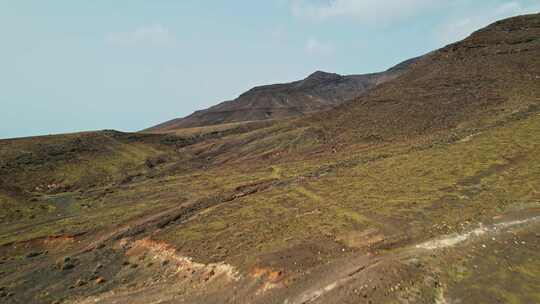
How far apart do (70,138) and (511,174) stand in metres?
95.2

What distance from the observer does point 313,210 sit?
36.9 meters

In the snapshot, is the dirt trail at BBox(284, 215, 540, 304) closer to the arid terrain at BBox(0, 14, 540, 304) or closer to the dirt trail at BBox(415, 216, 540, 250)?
the dirt trail at BBox(415, 216, 540, 250)

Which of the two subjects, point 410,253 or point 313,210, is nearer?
point 410,253

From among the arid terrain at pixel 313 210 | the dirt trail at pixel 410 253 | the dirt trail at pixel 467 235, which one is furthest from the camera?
the dirt trail at pixel 467 235

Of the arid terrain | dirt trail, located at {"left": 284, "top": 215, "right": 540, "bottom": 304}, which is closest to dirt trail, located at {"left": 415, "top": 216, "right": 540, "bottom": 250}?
dirt trail, located at {"left": 284, "top": 215, "right": 540, "bottom": 304}

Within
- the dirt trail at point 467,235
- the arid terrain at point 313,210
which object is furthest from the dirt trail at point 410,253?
the arid terrain at point 313,210

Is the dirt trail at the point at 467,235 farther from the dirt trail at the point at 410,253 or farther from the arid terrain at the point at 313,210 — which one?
the arid terrain at the point at 313,210

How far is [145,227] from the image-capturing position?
39969 mm

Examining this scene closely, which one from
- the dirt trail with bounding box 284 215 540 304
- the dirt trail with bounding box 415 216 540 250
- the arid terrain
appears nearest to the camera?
the dirt trail with bounding box 284 215 540 304

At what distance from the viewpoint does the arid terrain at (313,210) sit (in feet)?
71.5

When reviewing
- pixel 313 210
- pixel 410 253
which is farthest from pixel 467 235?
pixel 313 210

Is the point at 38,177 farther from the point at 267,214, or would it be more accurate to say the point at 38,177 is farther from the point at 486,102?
the point at 486,102

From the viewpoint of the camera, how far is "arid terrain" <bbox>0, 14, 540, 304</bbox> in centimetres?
2178

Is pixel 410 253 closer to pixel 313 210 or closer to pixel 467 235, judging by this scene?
pixel 467 235
